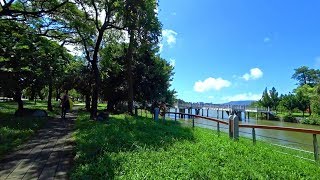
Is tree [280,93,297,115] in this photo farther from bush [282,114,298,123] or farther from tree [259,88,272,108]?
tree [259,88,272,108]

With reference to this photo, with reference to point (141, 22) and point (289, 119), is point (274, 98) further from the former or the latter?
point (141, 22)

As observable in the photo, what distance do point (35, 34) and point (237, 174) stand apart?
66.8 ft

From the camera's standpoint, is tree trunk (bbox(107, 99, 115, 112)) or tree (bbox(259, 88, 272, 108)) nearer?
tree trunk (bbox(107, 99, 115, 112))

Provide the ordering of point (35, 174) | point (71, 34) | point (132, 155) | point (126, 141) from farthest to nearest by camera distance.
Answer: point (71, 34) < point (126, 141) < point (132, 155) < point (35, 174)

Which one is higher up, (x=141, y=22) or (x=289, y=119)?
(x=141, y=22)

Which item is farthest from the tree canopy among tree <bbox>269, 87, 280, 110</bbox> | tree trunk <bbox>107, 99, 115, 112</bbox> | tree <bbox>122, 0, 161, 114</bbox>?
tree <bbox>269, 87, 280, 110</bbox>

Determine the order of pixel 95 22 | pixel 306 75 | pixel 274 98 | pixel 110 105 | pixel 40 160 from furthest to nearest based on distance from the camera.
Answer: pixel 306 75 → pixel 274 98 → pixel 110 105 → pixel 95 22 → pixel 40 160

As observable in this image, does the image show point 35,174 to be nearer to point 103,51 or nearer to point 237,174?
point 237,174

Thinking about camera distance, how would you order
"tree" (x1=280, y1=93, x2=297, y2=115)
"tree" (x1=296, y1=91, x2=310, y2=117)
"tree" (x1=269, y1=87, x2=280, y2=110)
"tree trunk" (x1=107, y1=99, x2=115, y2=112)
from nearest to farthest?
"tree trunk" (x1=107, y1=99, x2=115, y2=112) → "tree" (x1=296, y1=91, x2=310, y2=117) → "tree" (x1=280, y1=93, x2=297, y2=115) → "tree" (x1=269, y1=87, x2=280, y2=110)

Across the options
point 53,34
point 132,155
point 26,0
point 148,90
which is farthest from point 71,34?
point 132,155

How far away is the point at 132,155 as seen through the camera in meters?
8.09

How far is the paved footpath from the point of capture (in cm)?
718

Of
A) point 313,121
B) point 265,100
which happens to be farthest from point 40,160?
point 265,100

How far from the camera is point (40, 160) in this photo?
8.56 m
